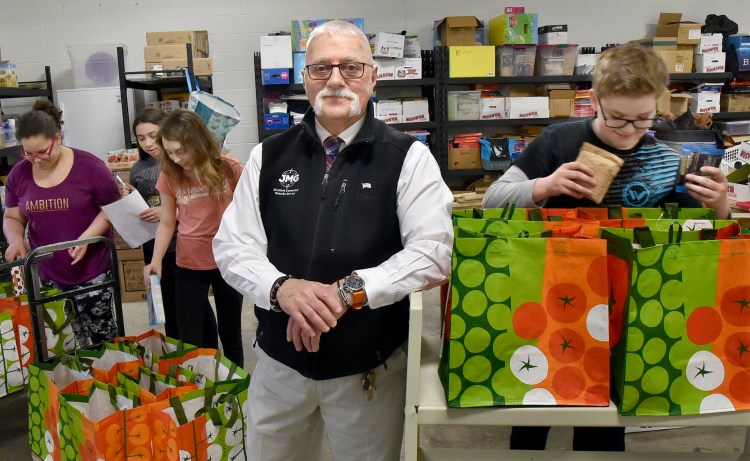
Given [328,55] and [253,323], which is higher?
[328,55]

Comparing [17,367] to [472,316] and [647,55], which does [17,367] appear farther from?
[647,55]

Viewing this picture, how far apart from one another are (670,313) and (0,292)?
272cm

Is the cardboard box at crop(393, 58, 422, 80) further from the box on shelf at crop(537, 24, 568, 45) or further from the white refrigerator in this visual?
the white refrigerator

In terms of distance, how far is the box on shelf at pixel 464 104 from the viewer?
5668 mm

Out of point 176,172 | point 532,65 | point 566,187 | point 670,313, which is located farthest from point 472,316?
point 532,65

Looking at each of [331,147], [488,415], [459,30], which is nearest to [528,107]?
[459,30]

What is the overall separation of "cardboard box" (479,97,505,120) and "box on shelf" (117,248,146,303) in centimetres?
323

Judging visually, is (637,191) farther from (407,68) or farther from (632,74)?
(407,68)

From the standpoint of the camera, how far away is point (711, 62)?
5.73m

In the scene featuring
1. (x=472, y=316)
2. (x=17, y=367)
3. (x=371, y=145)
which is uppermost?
(x=371, y=145)

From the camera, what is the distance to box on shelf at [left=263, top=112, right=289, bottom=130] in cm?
547

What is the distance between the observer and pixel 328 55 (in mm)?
1416

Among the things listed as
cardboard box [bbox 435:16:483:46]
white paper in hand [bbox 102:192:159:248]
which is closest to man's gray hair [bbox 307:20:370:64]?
white paper in hand [bbox 102:192:159:248]

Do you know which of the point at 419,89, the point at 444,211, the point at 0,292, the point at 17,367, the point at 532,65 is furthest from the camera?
the point at 419,89
